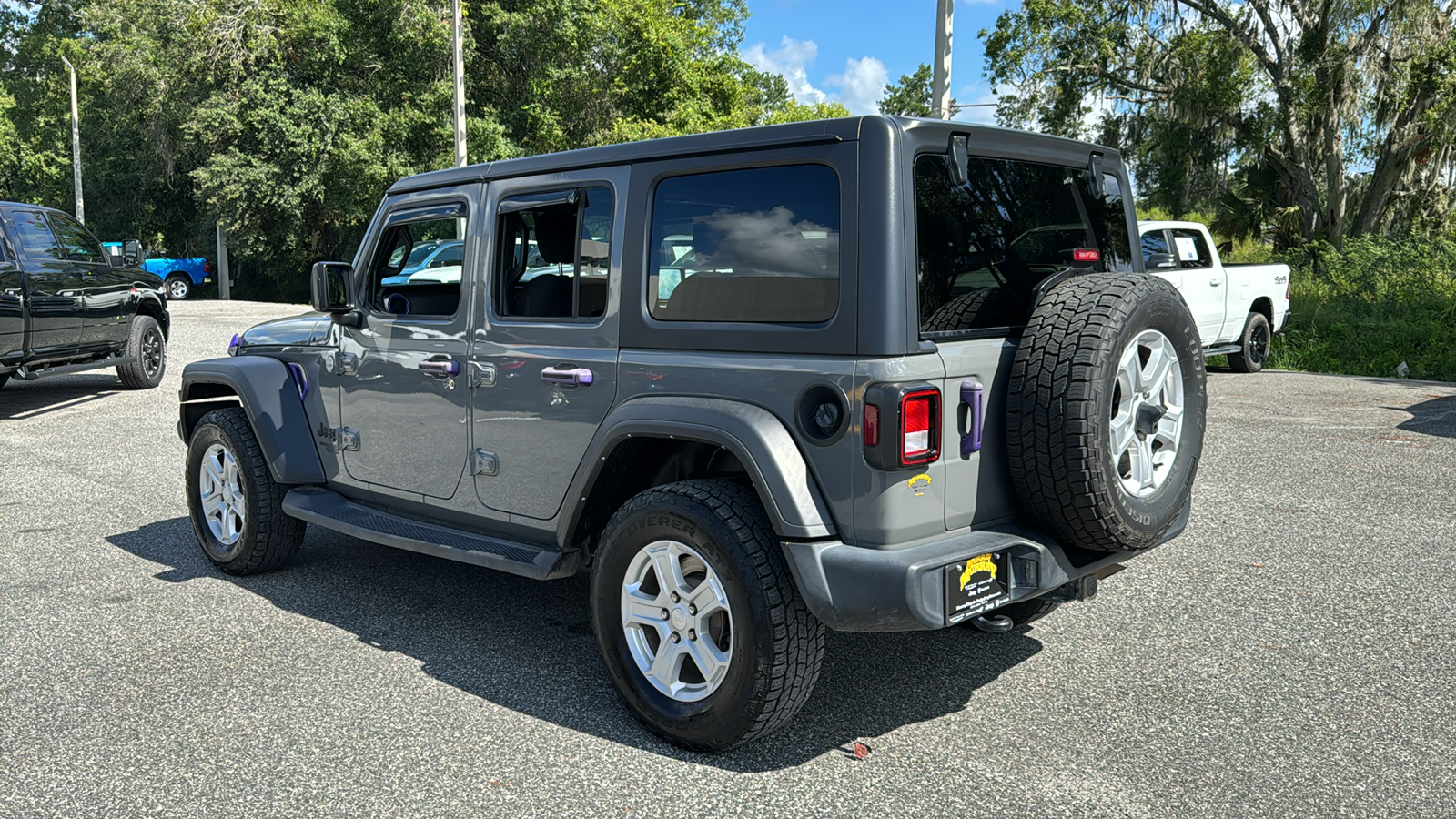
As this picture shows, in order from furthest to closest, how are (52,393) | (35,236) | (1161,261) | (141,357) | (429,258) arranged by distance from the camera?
(52,393) < (141,357) < (1161,261) < (35,236) < (429,258)

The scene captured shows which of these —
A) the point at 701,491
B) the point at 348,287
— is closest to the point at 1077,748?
the point at 701,491

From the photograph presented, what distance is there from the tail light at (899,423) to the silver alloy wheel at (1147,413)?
2.10 feet

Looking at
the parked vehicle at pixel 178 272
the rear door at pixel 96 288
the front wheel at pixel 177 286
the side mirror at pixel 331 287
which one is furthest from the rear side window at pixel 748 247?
the front wheel at pixel 177 286

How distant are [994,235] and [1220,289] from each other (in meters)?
10.8

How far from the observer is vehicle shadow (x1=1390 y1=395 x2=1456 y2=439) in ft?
31.7

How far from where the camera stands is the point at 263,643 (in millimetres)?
4641

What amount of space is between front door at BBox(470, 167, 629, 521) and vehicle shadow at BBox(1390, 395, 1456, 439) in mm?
8353

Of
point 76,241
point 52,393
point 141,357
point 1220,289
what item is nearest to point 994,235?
point 1220,289

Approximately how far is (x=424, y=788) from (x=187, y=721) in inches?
42.1

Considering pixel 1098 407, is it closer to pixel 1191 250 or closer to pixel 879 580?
pixel 879 580

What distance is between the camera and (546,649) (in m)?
4.54

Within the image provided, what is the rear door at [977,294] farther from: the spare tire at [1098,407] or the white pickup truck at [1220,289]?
the white pickup truck at [1220,289]

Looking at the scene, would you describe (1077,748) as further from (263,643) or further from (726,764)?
(263,643)

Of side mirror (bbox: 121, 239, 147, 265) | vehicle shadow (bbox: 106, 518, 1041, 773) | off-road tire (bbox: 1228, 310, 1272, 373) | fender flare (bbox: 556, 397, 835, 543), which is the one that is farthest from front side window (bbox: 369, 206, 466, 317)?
off-road tire (bbox: 1228, 310, 1272, 373)
